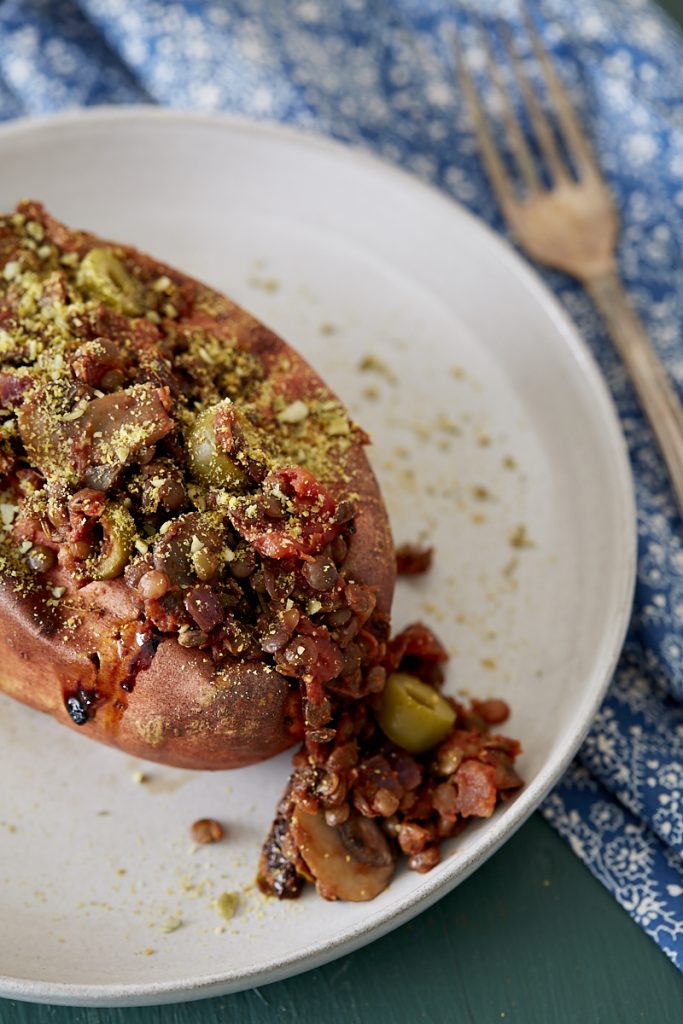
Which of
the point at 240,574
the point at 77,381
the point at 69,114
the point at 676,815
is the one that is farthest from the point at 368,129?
the point at 676,815

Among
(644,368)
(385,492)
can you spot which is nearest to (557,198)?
(644,368)

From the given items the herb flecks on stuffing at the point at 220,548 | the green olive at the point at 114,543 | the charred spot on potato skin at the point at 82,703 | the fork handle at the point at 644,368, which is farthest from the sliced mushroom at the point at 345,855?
the fork handle at the point at 644,368

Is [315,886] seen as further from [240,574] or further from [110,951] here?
[240,574]

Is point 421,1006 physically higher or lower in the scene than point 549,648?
lower

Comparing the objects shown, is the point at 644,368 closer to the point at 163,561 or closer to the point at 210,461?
the point at 210,461

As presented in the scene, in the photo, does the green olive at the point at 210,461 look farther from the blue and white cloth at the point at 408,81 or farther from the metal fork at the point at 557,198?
the metal fork at the point at 557,198

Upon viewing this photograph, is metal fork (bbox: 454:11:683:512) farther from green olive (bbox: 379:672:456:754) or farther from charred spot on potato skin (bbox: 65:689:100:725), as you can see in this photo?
charred spot on potato skin (bbox: 65:689:100:725)
